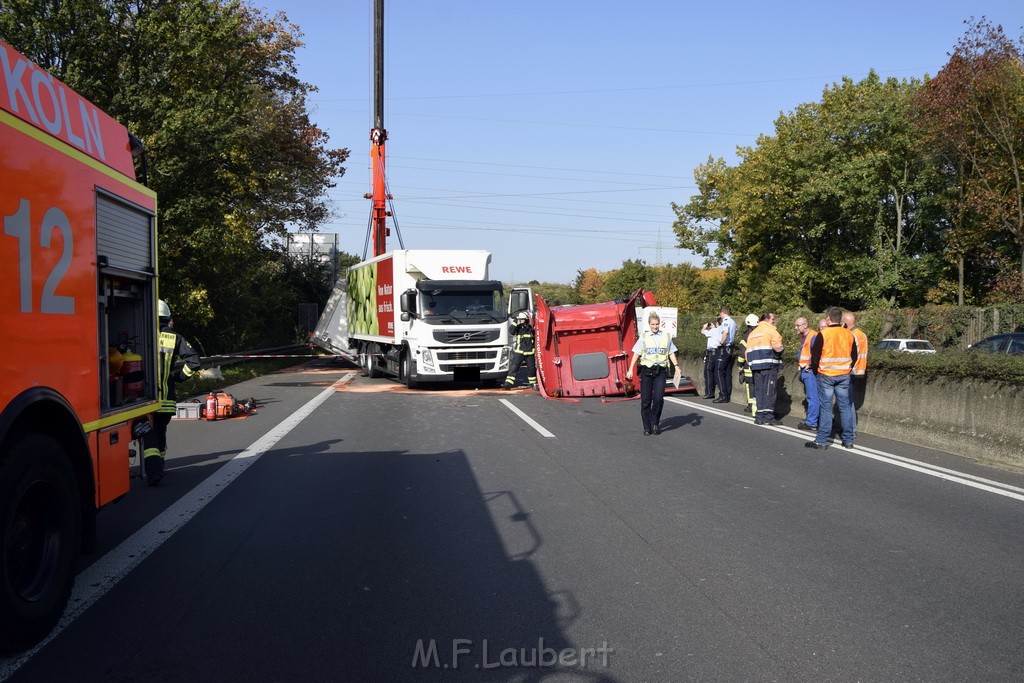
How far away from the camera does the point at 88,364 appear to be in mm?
5367

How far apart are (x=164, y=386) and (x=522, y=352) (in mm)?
11780

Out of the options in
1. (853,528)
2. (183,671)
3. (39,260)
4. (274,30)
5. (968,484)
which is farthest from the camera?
(274,30)

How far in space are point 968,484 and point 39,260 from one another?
8.01 metres

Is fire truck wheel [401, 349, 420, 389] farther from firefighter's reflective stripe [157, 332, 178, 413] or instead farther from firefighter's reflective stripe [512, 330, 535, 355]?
firefighter's reflective stripe [157, 332, 178, 413]

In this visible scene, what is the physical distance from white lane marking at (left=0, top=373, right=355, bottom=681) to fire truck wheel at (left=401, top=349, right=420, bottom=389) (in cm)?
1073

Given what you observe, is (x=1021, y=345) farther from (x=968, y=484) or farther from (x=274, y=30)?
(x=274, y=30)

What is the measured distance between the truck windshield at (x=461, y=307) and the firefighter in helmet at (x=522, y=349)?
0.46 meters

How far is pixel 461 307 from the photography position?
21859mm

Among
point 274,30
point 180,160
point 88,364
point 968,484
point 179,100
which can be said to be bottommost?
point 968,484

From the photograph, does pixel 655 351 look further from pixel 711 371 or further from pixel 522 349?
pixel 522 349

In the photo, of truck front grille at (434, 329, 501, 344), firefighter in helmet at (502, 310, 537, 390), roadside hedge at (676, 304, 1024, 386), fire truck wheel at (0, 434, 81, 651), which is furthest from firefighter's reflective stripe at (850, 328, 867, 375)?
truck front grille at (434, 329, 501, 344)

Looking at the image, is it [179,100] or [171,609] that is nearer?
[171,609]

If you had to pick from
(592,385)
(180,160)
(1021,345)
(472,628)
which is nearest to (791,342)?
(1021,345)

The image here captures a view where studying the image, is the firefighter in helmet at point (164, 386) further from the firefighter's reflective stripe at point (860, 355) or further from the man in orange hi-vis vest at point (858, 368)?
the firefighter's reflective stripe at point (860, 355)
